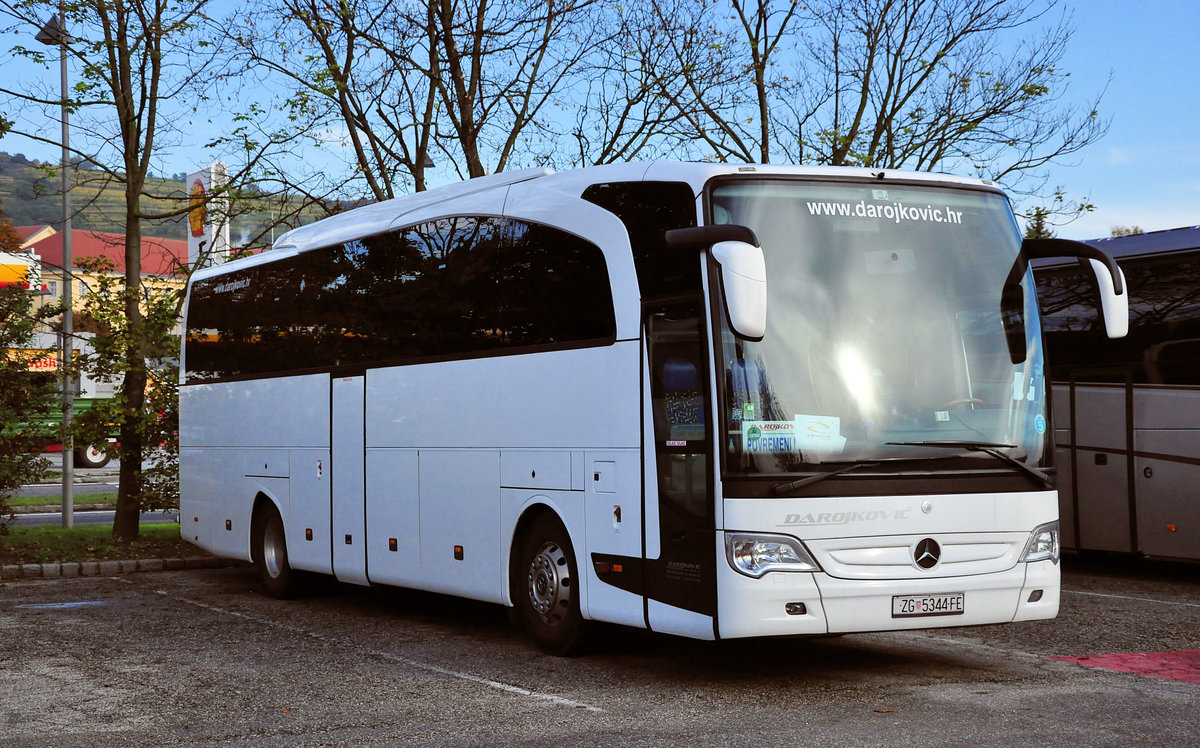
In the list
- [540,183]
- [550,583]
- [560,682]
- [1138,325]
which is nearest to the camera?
[560,682]

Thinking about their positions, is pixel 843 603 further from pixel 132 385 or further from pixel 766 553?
pixel 132 385

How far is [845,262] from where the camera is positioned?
9.33 meters

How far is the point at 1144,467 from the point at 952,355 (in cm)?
739

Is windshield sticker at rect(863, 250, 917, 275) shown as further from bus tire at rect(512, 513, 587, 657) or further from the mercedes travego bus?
bus tire at rect(512, 513, 587, 657)

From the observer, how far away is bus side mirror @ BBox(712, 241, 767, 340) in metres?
8.23

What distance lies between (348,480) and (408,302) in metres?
2.11

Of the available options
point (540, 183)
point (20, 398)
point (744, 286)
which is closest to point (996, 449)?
point (744, 286)

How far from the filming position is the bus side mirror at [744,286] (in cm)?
823

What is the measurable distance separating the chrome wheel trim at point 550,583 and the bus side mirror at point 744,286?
3.07m

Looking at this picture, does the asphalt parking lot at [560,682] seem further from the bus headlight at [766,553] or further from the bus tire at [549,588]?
the bus headlight at [766,553]

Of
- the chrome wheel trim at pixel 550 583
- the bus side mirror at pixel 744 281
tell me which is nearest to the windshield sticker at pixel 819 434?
the bus side mirror at pixel 744 281

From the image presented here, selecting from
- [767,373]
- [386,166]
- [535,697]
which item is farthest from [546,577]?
[386,166]

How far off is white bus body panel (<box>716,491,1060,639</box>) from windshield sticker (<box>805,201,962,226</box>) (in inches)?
73.7

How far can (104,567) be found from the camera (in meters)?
17.6
